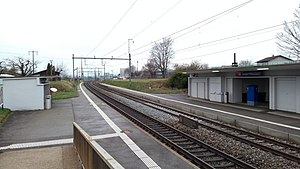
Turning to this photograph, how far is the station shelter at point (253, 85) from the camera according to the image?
1973cm

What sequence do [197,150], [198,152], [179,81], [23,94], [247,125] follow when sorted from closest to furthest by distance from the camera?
[198,152]
[197,150]
[247,125]
[23,94]
[179,81]

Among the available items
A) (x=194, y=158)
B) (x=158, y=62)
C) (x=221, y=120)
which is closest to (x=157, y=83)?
(x=158, y=62)

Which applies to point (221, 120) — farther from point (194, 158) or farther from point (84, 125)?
point (194, 158)

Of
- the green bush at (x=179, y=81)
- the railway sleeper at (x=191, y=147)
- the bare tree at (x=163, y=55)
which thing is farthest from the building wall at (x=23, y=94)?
the bare tree at (x=163, y=55)

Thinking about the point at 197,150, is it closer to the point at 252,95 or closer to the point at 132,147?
the point at 132,147

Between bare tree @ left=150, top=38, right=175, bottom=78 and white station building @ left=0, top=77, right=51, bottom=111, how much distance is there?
59604 mm

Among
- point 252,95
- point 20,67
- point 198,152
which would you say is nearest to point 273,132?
point 198,152

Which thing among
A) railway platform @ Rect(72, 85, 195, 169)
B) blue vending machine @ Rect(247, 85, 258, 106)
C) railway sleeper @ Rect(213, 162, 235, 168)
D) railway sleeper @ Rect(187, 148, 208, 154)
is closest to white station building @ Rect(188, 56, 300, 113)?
blue vending machine @ Rect(247, 85, 258, 106)

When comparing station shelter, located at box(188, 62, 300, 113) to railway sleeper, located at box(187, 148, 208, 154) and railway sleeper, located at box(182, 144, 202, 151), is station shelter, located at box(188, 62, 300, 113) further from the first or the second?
railway sleeper, located at box(187, 148, 208, 154)

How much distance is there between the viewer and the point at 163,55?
273 feet

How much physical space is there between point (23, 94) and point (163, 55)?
204 ft

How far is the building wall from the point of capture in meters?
22.6

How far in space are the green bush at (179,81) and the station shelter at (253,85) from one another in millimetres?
12033

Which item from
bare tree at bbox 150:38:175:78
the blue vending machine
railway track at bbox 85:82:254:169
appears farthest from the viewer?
bare tree at bbox 150:38:175:78
